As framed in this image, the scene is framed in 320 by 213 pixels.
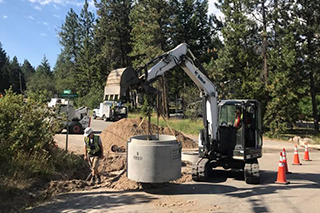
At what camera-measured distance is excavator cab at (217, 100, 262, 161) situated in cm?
890

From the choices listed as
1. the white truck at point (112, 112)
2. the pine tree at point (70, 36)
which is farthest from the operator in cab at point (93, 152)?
the pine tree at point (70, 36)

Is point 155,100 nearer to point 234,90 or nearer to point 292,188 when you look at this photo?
point 292,188

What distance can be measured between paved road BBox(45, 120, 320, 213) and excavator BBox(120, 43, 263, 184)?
0.59m

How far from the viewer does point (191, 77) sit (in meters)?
9.03

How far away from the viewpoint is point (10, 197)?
702cm

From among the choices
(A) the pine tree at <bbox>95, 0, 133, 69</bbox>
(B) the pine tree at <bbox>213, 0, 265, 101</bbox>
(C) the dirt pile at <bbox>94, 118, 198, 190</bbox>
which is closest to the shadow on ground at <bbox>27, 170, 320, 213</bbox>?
(C) the dirt pile at <bbox>94, 118, 198, 190</bbox>

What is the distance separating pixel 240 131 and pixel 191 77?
92.5 inches

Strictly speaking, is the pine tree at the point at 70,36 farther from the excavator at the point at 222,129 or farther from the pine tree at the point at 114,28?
the excavator at the point at 222,129

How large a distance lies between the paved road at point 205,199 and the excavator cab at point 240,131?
970mm

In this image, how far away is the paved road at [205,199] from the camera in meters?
6.46

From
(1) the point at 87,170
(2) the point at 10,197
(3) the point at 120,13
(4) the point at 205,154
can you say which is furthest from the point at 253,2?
(3) the point at 120,13

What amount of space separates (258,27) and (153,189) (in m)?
21.4

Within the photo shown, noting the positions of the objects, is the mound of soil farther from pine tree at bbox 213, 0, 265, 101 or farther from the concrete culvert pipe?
pine tree at bbox 213, 0, 265, 101

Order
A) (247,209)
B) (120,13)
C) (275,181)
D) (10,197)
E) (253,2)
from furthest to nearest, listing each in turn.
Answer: (120,13) < (253,2) < (275,181) < (10,197) < (247,209)
